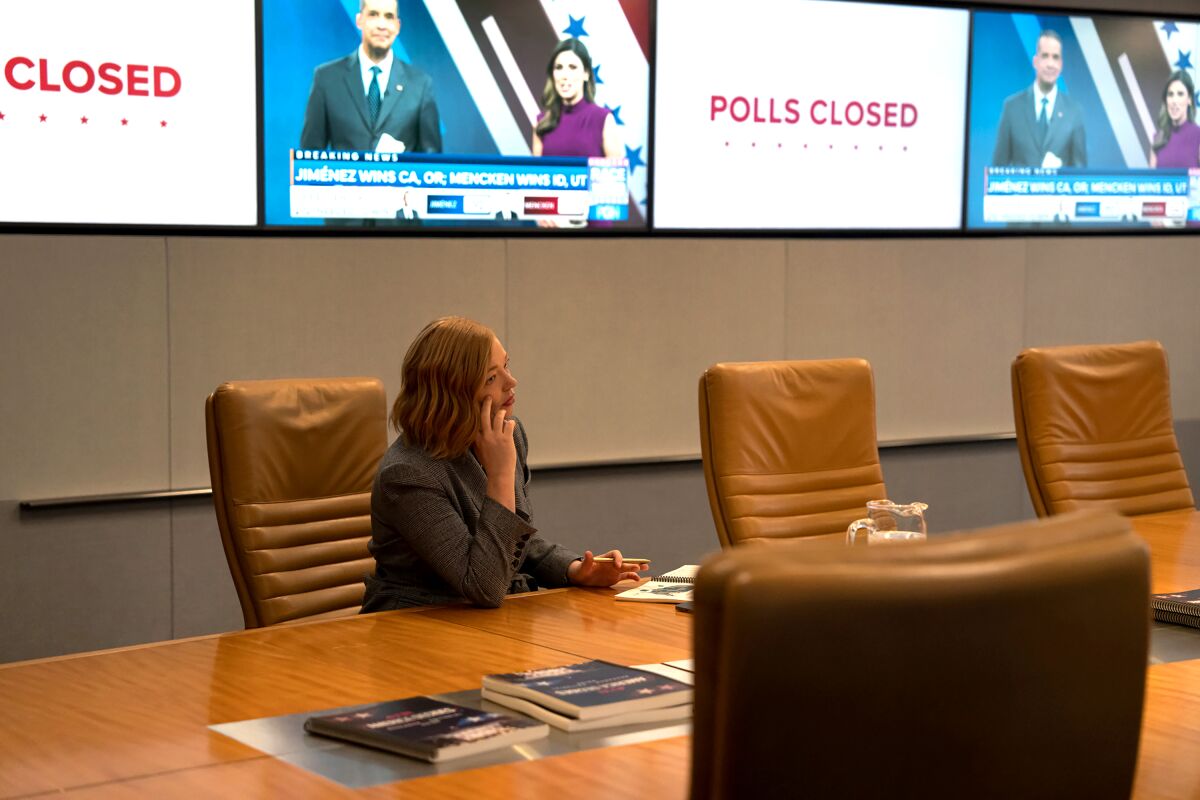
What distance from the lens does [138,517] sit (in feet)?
15.9

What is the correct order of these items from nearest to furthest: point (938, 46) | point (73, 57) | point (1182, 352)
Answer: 1. point (73, 57)
2. point (938, 46)
3. point (1182, 352)

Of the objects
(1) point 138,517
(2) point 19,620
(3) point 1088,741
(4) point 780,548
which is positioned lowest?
(2) point 19,620

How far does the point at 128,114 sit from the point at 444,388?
2.24 meters

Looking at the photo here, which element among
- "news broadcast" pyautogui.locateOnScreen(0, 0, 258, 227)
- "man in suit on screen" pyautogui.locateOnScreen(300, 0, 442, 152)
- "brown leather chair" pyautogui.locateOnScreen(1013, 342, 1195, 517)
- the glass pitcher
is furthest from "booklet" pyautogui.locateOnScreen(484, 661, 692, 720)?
"man in suit on screen" pyautogui.locateOnScreen(300, 0, 442, 152)

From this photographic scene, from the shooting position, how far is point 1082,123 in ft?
21.6

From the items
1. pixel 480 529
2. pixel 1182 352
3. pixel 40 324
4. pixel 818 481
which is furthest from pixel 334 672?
pixel 1182 352

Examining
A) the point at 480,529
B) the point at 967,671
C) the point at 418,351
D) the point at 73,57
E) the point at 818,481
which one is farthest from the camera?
the point at 73,57

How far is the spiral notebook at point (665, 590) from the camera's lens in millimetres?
2904

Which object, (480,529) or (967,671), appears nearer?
(967,671)

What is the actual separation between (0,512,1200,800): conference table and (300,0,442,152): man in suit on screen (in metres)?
2.54

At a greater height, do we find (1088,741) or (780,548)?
(780,548)

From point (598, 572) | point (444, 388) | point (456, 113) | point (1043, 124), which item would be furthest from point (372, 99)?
→ point (1043, 124)

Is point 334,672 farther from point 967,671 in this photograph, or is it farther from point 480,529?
point 967,671

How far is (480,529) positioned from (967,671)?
72.1 inches
